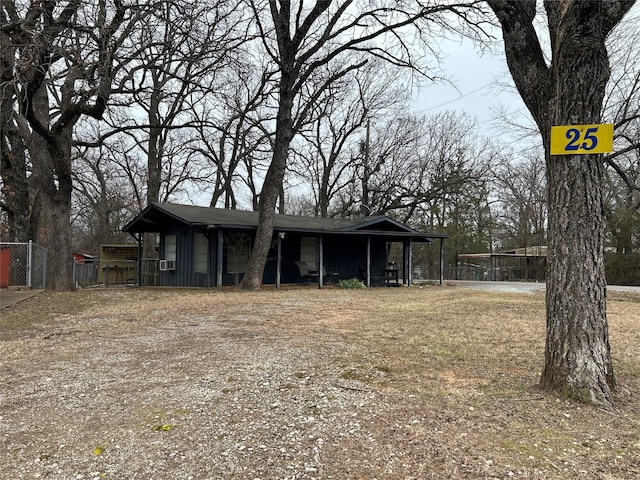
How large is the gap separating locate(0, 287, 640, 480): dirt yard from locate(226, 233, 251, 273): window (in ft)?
28.9

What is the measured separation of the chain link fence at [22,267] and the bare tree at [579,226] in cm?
1271

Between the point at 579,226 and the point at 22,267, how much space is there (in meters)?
13.7

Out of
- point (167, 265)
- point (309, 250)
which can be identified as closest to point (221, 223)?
point (167, 265)

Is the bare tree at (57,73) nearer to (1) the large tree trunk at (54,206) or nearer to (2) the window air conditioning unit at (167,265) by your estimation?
(1) the large tree trunk at (54,206)

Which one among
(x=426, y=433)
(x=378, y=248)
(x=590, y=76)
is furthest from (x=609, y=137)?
(x=378, y=248)

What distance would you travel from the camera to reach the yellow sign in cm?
312

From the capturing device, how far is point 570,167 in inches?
128

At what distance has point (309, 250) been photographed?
55.4 ft

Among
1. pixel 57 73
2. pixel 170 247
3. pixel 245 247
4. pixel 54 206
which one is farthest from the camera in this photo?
pixel 170 247

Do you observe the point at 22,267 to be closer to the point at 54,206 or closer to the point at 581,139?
the point at 54,206

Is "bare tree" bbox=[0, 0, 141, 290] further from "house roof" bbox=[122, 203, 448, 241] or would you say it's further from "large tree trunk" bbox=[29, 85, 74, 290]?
"house roof" bbox=[122, 203, 448, 241]

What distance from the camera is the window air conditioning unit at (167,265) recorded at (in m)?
15.6

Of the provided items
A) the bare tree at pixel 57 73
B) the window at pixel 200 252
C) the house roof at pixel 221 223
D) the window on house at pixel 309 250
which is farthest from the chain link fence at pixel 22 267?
the window on house at pixel 309 250

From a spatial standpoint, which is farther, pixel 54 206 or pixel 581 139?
pixel 54 206
